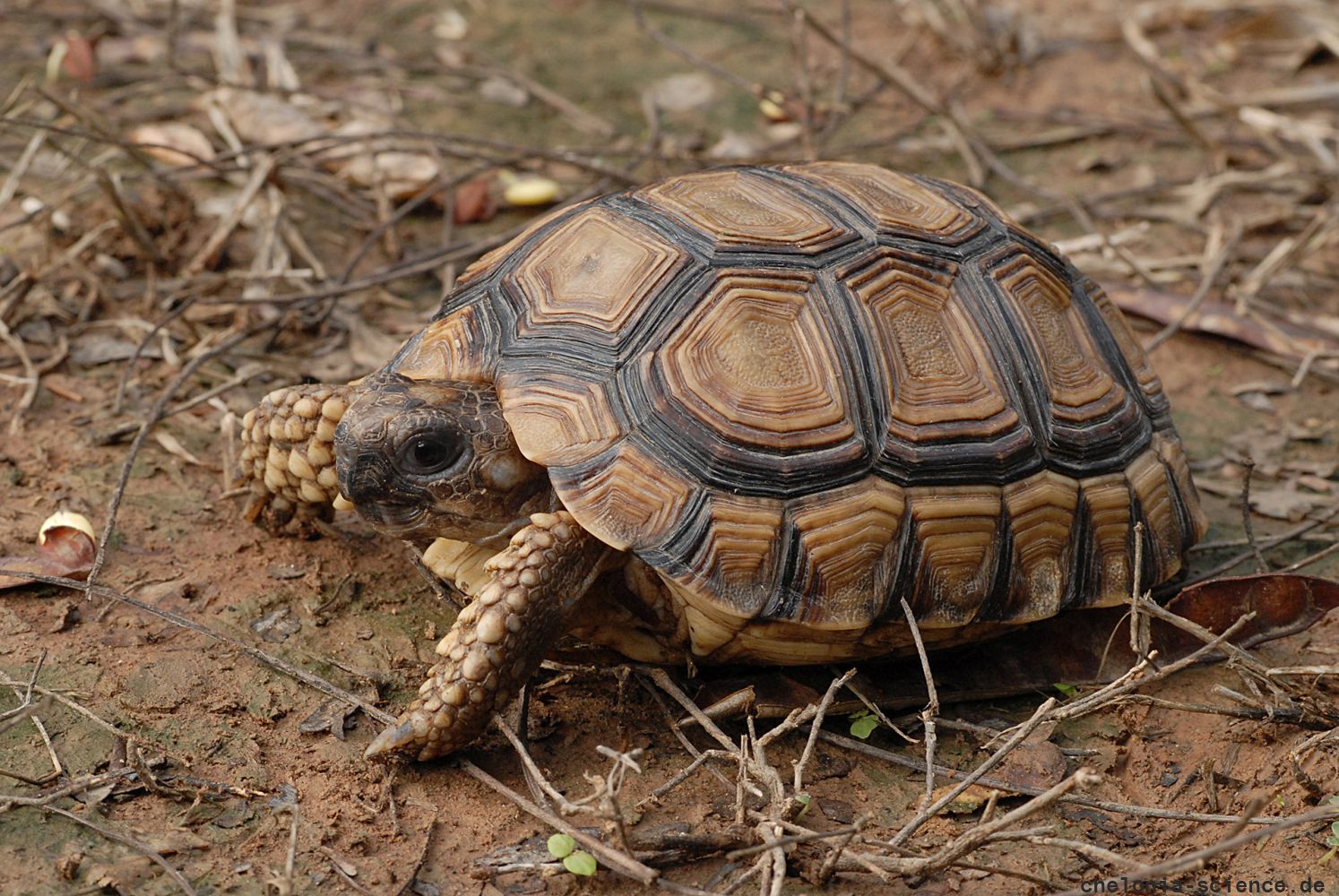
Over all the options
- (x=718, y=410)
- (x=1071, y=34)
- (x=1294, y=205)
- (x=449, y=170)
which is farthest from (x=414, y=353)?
(x=1071, y=34)

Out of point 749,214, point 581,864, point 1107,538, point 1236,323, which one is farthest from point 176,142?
point 1236,323

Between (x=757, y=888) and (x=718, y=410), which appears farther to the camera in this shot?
(x=718, y=410)

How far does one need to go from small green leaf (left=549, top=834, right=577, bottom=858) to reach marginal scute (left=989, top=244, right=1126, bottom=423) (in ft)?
5.99

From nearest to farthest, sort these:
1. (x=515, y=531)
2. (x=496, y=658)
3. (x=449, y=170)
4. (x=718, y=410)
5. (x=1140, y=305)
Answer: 1. (x=496, y=658)
2. (x=718, y=410)
3. (x=515, y=531)
4. (x=1140, y=305)
5. (x=449, y=170)

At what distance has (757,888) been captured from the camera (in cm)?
276

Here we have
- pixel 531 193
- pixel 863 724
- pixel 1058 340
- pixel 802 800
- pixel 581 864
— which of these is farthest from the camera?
pixel 531 193

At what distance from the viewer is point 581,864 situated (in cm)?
265

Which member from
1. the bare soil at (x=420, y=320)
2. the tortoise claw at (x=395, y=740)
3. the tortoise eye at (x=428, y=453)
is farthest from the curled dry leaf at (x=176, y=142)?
the tortoise claw at (x=395, y=740)

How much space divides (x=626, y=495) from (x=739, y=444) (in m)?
0.32

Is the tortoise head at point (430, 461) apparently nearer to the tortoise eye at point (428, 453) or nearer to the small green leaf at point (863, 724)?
the tortoise eye at point (428, 453)

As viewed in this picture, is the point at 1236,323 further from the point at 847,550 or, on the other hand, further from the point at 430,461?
the point at 430,461

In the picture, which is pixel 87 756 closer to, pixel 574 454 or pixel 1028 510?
pixel 574 454

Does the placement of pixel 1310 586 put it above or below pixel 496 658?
below

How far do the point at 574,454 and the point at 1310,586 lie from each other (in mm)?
2198
